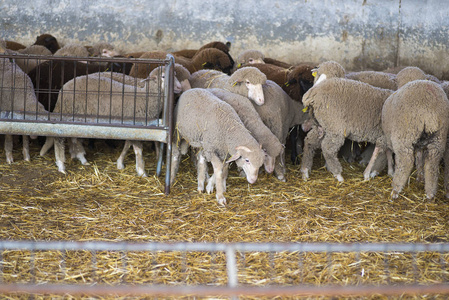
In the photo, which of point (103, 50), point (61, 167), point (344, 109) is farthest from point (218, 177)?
point (103, 50)

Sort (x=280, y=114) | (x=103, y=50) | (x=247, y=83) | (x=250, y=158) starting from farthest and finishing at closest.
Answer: (x=103, y=50)
(x=280, y=114)
(x=247, y=83)
(x=250, y=158)

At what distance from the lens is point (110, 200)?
5711 millimetres

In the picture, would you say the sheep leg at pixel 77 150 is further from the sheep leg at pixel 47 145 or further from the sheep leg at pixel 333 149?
the sheep leg at pixel 333 149

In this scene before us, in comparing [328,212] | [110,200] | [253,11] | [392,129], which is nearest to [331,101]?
[392,129]

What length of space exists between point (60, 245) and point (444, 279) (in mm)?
3161

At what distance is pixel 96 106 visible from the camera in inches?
258

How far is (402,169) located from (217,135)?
2098mm

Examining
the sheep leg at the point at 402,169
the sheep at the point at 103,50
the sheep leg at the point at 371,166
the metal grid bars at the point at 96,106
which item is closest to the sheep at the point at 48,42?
the sheep at the point at 103,50

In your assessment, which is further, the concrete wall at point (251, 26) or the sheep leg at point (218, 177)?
the concrete wall at point (251, 26)

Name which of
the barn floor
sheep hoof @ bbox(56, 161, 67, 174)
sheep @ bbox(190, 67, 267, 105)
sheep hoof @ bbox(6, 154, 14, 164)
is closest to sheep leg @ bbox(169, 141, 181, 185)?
the barn floor

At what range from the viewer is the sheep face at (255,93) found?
666cm

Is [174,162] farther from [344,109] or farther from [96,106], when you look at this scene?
[344,109]

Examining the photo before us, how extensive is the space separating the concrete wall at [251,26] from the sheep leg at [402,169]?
Result: 16.8 feet

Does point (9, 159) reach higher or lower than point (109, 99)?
lower
